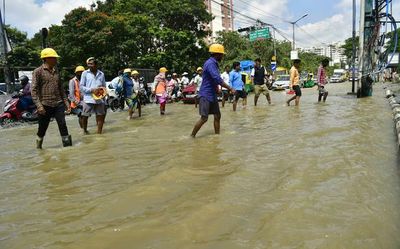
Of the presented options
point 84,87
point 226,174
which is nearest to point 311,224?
point 226,174

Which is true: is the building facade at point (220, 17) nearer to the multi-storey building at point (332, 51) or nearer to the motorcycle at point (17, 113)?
the multi-storey building at point (332, 51)

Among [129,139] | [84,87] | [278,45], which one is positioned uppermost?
[278,45]

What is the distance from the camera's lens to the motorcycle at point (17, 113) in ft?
41.6

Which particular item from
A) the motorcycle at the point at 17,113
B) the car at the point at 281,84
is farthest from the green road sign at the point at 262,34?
the motorcycle at the point at 17,113

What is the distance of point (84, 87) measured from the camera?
853cm

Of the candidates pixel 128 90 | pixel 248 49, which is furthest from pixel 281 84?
pixel 128 90

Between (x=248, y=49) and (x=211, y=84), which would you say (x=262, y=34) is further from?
(x=211, y=84)

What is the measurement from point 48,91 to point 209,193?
399 cm

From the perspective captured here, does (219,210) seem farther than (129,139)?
No

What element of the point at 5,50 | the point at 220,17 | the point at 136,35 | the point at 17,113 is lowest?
the point at 17,113

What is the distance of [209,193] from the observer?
3898mm

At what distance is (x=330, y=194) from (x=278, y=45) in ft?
168

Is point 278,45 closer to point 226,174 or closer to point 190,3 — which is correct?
point 190,3

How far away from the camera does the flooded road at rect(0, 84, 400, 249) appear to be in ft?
9.68
